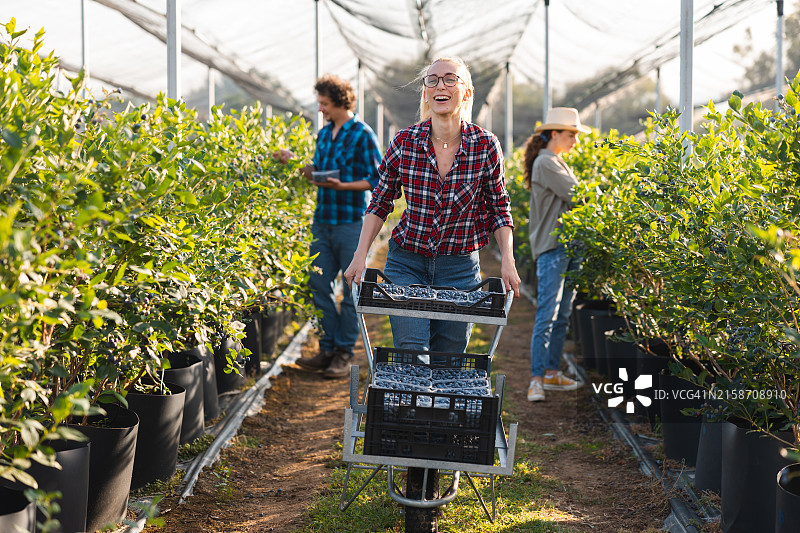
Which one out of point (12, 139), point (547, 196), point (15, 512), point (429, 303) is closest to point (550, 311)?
point (547, 196)

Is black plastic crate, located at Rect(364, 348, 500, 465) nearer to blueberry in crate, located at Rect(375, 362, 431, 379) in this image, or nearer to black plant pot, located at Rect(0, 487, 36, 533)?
blueberry in crate, located at Rect(375, 362, 431, 379)

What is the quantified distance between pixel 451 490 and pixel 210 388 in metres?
1.99

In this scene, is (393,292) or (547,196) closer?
(393,292)

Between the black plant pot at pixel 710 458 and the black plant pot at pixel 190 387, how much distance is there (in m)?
2.33

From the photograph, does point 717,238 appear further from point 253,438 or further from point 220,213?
point 253,438

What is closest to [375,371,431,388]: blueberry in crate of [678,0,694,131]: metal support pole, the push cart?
the push cart

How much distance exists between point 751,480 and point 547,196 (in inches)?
104

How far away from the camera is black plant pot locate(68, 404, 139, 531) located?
107 inches

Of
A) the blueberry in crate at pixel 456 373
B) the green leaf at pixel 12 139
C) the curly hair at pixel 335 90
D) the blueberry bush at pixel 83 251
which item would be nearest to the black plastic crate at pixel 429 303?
the blueberry in crate at pixel 456 373

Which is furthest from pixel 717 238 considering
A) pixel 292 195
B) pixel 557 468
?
pixel 292 195

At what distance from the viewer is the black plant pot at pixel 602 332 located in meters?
5.18

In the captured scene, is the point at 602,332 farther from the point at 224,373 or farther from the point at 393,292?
the point at 393,292

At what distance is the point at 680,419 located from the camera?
12.1 feet

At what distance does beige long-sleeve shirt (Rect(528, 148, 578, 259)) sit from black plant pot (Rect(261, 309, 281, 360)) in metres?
2.03
